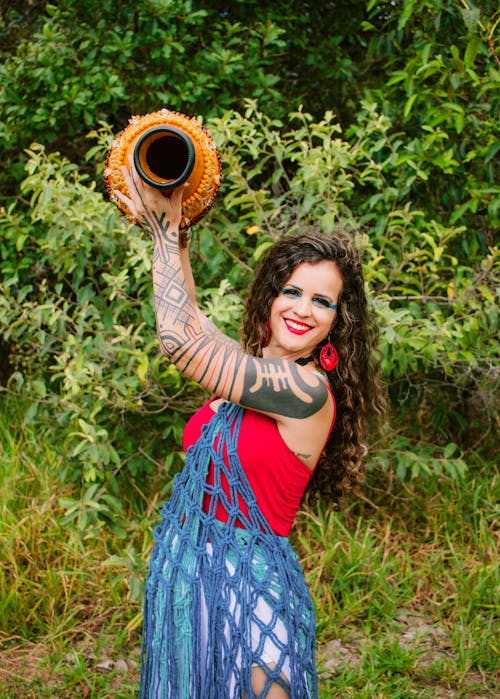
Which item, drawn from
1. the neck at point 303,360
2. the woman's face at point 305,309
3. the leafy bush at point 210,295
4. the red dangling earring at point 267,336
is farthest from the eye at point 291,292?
the leafy bush at point 210,295

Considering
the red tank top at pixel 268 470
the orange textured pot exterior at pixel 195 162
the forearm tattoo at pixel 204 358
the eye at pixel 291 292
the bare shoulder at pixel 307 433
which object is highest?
the orange textured pot exterior at pixel 195 162

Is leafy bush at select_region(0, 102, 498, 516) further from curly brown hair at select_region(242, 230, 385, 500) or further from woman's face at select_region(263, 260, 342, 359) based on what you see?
woman's face at select_region(263, 260, 342, 359)

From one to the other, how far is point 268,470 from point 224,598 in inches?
11.9

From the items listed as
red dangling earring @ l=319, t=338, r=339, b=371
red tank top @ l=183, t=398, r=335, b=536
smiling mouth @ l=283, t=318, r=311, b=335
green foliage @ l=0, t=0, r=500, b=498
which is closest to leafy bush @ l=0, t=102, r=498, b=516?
green foliage @ l=0, t=0, r=500, b=498

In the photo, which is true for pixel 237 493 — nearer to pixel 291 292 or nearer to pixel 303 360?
pixel 303 360

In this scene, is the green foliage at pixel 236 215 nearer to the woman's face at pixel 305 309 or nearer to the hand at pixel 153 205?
the woman's face at pixel 305 309

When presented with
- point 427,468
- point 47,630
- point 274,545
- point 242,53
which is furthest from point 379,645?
point 242,53

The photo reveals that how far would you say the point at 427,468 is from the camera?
3576mm

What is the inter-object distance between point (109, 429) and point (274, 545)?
213 cm

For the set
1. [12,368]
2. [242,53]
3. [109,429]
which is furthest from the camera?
[12,368]

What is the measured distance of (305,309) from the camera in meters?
1.89

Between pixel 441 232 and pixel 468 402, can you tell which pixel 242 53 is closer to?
pixel 441 232

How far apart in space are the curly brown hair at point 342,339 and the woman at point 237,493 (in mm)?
20

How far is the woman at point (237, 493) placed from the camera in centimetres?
171
